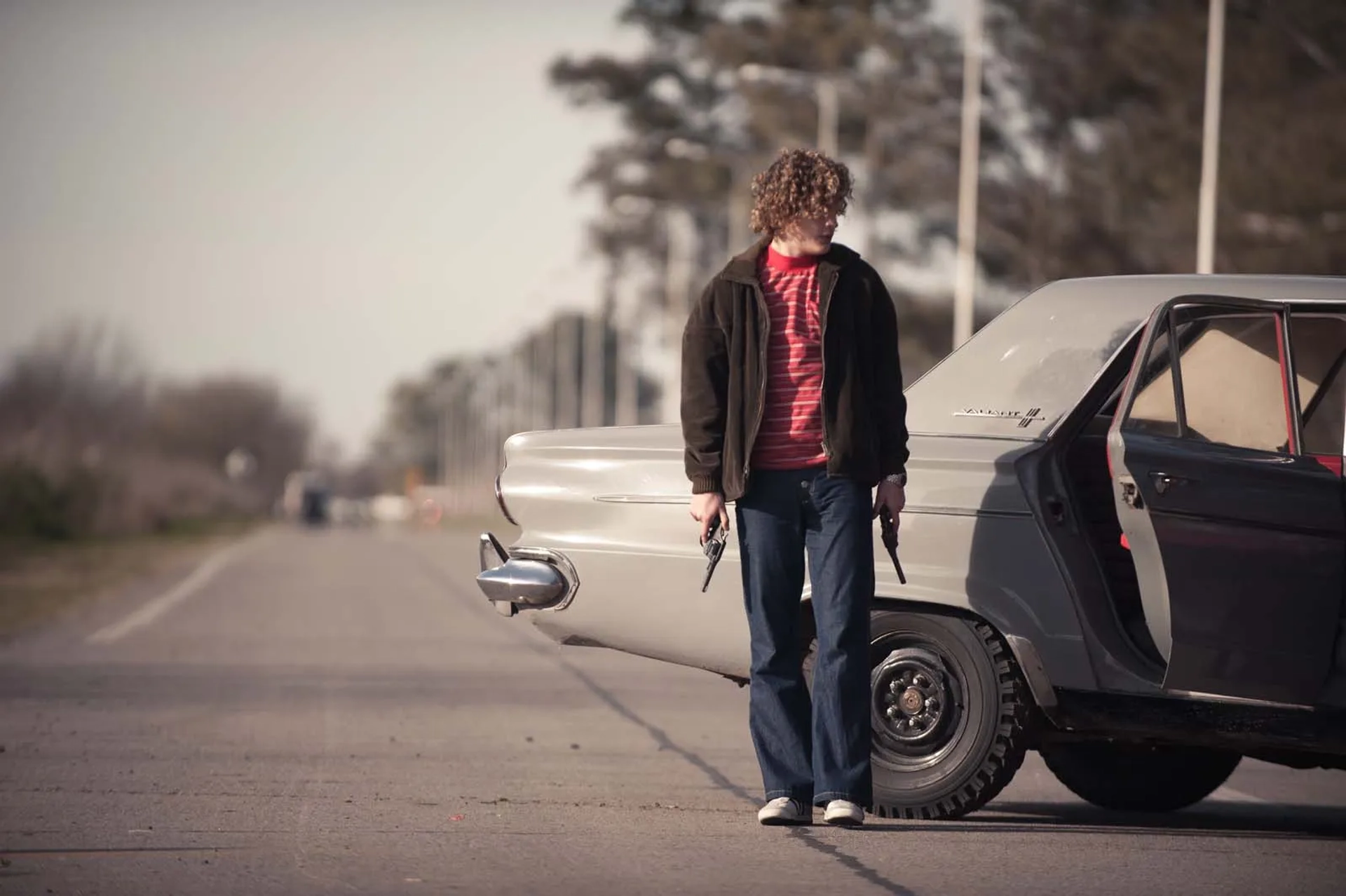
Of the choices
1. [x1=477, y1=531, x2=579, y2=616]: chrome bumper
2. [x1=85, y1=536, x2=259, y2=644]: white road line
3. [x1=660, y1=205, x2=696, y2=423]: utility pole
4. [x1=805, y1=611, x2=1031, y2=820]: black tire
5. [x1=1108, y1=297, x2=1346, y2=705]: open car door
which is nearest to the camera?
[x1=1108, y1=297, x2=1346, y2=705]: open car door

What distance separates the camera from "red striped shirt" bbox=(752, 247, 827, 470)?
6.82 meters

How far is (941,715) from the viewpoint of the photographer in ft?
23.4

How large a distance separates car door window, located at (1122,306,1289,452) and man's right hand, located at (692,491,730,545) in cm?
132

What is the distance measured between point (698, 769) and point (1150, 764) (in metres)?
1.74

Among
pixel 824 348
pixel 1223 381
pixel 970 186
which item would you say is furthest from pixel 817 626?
pixel 970 186

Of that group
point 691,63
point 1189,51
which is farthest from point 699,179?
point 1189,51

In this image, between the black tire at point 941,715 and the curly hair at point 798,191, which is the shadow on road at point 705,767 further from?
the curly hair at point 798,191

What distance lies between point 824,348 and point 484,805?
1943 mm

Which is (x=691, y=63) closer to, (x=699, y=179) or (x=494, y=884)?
(x=699, y=179)

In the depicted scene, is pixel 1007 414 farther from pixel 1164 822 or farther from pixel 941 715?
pixel 1164 822

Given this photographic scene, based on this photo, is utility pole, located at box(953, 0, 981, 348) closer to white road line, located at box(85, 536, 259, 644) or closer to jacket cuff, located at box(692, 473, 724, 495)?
white road line, located at box(85, 536, 259, 644)

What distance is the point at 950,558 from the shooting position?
7137 millimetres

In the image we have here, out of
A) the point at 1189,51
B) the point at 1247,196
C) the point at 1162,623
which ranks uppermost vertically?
the point at 1189,51

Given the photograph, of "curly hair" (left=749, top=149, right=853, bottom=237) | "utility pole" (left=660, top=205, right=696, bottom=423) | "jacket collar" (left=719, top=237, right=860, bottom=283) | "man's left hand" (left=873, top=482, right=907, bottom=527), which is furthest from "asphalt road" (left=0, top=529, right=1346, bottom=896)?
"utility pole" (left=660, top=205, right=696, bottom=423)
